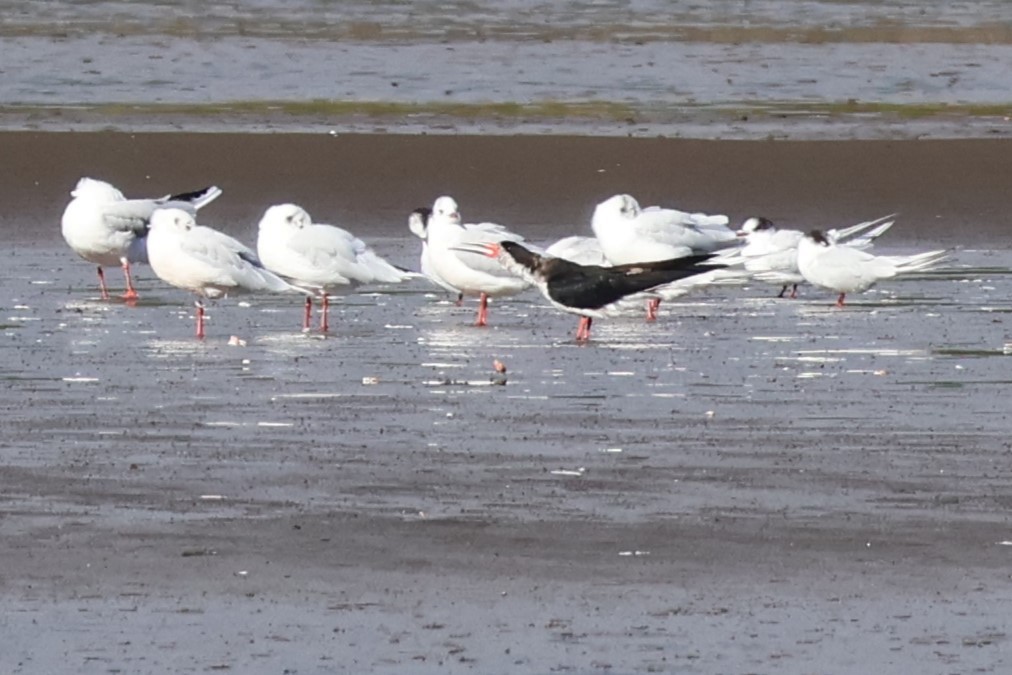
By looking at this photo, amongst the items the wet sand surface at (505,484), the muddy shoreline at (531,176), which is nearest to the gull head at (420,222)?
the wet sand surface at (505,484)

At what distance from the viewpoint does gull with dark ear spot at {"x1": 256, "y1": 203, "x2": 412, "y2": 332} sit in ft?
47.0

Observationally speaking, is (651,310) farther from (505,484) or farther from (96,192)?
(505,484)

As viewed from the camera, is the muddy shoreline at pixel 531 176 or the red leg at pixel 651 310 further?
the muddy shoreline at pixel 531 176

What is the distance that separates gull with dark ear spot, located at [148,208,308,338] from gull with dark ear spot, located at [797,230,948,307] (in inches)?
133

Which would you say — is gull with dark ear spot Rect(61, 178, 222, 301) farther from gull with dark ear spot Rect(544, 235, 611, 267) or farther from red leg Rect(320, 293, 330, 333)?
gull with dark ear spot Rect(544, 235, 611, 267)

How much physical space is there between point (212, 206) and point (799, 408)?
393 inches

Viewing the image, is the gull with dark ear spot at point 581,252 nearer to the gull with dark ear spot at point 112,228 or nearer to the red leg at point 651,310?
the red leg at point 651,310

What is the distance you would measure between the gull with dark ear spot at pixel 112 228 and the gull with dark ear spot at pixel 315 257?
111cm

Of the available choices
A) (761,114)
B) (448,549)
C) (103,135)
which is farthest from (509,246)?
(761,114)

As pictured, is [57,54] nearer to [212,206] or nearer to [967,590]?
[212,206]

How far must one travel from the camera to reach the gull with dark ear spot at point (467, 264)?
14.4 meters

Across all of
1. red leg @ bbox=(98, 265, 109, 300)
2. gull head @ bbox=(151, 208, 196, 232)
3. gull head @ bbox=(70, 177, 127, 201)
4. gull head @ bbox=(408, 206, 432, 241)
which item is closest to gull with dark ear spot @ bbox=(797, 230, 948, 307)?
gull head @ bbox=(408, 206, 432, 241)

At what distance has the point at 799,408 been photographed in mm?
10906

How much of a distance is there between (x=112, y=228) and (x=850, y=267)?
4.81m
